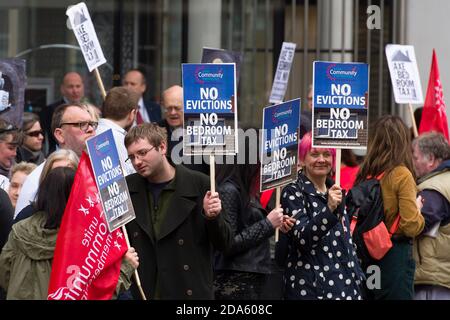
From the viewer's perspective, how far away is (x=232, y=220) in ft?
24.4

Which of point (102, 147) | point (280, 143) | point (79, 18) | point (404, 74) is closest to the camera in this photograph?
point (102, 147)

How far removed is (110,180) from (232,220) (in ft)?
3.22

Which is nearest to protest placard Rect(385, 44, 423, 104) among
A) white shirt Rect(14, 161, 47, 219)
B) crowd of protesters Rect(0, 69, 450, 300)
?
crowd of protesters Rect(0, 69, 450, 300)

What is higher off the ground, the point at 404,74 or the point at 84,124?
the point at 404,74

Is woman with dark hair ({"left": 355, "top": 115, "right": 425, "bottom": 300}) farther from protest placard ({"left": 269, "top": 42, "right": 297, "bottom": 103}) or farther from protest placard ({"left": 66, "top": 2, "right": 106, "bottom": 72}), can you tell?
Result: protest placard ({"left": 66, "top": 2, "right": 106, "bottom": 72})

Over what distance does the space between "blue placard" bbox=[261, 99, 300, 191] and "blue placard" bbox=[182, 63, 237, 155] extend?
0.41 meters

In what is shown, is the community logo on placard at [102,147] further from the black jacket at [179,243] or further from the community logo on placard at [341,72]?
the community logo on placard at [341,72]

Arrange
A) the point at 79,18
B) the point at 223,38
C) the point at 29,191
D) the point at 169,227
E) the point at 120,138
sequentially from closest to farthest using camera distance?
1. the point at 169,227
2. the point at 29,191
3. the point at 120,138
4. the point at 79,18
5. the point at 223,38

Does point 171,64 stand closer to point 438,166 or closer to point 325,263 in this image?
point 438,166

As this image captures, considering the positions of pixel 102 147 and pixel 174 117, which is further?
Result: pixel 174 117

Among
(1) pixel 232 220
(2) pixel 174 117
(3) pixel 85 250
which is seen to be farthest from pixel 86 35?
(3) pixel 85 250

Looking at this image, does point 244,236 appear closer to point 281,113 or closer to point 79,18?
point 281,113

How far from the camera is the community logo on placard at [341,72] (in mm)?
7941

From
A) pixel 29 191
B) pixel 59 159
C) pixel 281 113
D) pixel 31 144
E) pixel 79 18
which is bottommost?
pixel 29 191
